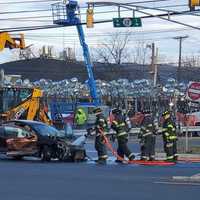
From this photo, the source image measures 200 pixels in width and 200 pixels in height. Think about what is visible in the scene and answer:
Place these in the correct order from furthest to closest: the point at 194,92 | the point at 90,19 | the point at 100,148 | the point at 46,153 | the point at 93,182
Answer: the point at 90,19
the point at 194,92
the point at 46,153
the point at 100,148
the point at 93,182

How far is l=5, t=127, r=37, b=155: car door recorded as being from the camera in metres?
23.0

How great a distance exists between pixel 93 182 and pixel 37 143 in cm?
781

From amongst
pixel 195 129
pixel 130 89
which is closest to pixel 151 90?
pixel 130 89

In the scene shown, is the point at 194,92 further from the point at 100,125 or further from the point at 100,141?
the point at 100,141

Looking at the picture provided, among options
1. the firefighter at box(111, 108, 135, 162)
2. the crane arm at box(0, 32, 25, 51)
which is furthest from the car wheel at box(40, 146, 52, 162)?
the crane arm at box(0, 32, 25, 51)

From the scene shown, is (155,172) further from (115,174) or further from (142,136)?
(142,136)

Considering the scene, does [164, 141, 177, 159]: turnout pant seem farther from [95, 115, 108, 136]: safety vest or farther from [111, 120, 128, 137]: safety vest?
[95, 115, 108, 136]: safety vest

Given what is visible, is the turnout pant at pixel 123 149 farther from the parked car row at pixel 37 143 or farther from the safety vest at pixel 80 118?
the safety vest at pixel 80 118

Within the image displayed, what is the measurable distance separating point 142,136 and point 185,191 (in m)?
9.45

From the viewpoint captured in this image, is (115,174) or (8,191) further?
(115,174)

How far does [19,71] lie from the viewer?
89.1m

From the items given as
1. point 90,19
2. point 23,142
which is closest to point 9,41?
point 90,19

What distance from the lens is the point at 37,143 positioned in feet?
75.1

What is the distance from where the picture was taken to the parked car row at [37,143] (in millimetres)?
22781
